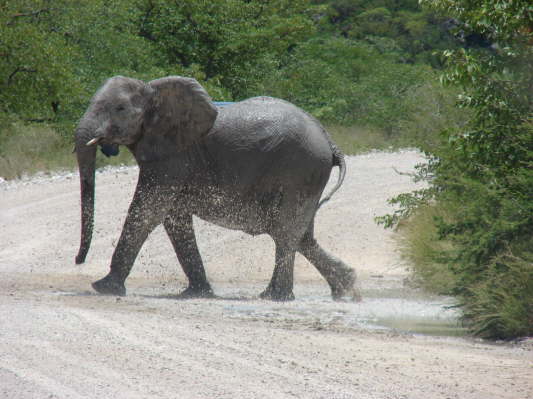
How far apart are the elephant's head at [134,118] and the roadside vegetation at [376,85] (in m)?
2.77

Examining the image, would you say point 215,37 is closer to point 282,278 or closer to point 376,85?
point 376,85

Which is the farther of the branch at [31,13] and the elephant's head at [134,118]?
the branch at [31,13]

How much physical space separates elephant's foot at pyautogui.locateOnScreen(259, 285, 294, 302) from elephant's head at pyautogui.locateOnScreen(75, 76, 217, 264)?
6.32 feet

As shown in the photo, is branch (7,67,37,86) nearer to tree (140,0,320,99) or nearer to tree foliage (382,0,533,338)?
tree (140,0,320,99)

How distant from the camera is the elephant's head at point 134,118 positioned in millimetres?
10625

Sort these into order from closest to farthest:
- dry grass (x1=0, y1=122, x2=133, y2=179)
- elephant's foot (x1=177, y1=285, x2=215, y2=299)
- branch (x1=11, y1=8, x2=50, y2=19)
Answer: elephant's foot (x1=177, y1=285, x2=215, y2=299) < branch (x1=11, y1=8, x2=50, y2=19) < dry grass (x1=0, y1=122, x2=133, y2=179)

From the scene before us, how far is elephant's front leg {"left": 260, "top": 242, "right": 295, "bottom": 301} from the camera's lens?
11703 millimetres

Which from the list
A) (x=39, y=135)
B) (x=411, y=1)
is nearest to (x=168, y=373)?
(x=39, y=135)

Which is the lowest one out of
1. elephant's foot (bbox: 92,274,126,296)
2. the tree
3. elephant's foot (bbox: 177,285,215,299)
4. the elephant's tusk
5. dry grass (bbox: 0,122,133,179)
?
elephant's foot (bbox: 177,285,215,299)

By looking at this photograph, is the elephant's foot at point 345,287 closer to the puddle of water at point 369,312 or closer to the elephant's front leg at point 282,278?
the puddle of water at point 369,312

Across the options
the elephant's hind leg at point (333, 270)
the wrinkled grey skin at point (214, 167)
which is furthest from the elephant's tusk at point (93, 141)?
the elephant's hind leg at point (333, 270)

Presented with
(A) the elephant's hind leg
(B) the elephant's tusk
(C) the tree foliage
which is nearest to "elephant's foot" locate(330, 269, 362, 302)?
(A) the elephant's hind leg

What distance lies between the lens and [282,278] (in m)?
11.7

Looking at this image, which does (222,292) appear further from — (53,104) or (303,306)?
(53,104)
